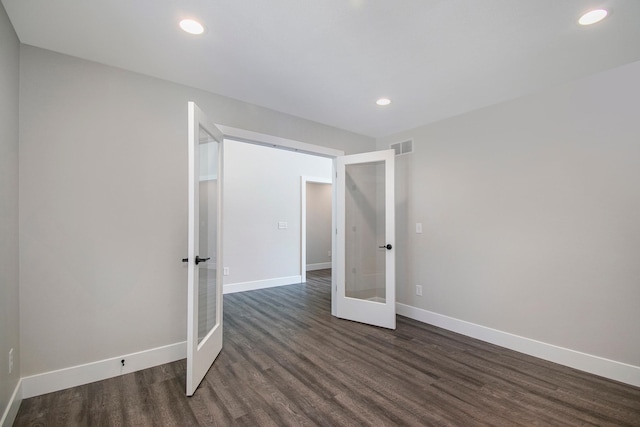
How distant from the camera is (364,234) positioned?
4000mm

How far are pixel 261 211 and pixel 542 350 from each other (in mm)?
4600

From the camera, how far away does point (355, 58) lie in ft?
7.45

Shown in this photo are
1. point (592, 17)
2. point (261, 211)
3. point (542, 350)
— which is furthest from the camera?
point (261, 211)

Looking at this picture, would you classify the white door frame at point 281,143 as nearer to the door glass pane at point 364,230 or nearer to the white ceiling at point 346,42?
the door glass pane at point 364,230

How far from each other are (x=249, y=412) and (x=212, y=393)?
0.39 metres

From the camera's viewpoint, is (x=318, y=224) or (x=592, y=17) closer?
(x=592, y=17)

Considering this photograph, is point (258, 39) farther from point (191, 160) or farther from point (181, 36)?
point (191, 160)

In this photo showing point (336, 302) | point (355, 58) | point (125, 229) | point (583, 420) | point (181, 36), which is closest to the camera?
point (583, 420)

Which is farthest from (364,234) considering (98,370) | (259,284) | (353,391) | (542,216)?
(98,370)

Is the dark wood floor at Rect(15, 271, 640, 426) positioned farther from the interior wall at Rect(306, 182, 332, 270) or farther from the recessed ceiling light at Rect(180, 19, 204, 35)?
the interior wall at Rect(306, 182, 332, 270)

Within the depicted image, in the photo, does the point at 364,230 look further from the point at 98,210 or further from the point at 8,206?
the point at 8,206

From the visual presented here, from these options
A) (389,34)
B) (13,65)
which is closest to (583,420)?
(389,34)

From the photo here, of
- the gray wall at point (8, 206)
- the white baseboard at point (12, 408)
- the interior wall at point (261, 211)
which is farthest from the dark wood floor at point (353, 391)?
the interior wall at point (261, 211)

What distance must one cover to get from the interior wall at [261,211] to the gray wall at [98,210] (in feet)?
8.42
